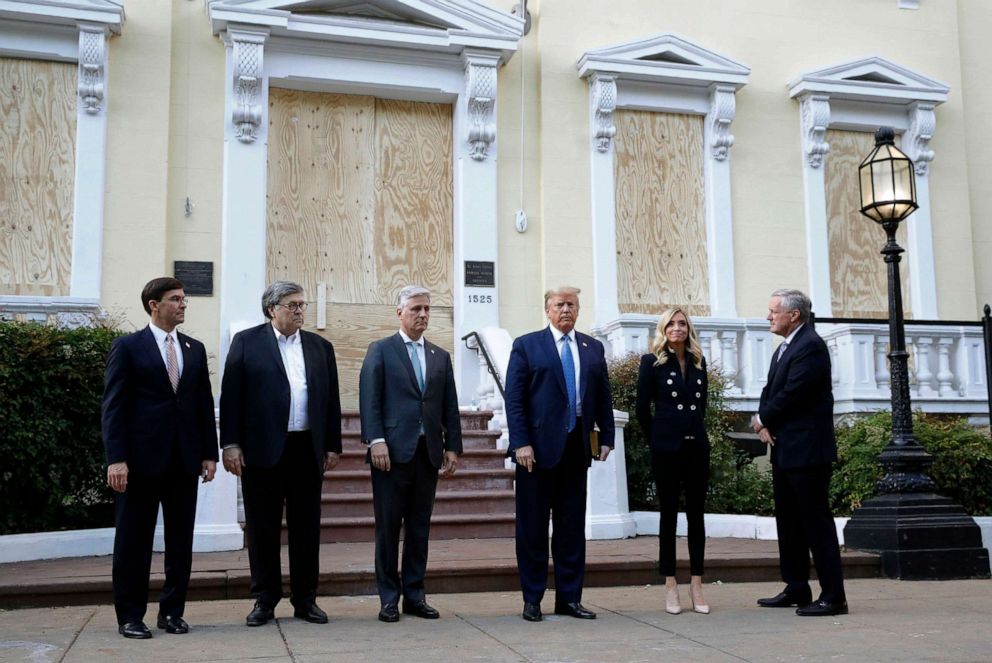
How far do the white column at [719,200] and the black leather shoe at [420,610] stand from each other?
24.1ft

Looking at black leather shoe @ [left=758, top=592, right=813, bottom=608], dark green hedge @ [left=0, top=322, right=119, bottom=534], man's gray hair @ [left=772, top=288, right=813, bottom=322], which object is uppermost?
man's gray hair @ [left=772, top=288, right=813, bottom=322]

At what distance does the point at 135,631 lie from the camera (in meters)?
5.55

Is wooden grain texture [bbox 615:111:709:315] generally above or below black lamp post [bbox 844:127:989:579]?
above

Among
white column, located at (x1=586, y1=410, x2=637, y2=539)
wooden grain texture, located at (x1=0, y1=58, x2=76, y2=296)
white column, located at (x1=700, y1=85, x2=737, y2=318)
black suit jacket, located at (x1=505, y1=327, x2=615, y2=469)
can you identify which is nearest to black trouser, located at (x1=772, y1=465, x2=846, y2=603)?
black suit jacket, located at (x1=505, y1=327, x2=615, y2=469)

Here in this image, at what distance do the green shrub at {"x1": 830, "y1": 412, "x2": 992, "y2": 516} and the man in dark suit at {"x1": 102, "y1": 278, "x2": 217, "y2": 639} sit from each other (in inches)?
232

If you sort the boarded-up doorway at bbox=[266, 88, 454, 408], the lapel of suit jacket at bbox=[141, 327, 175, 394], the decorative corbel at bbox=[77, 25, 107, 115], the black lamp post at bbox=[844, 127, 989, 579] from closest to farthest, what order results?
the lapel of suit jacket at bbox=[141, 327, 175, 394] → the black lamp post at bbox=[844, 127, 989, 579] → the decorative corbel at bbox=[77, 25, 107, 115] → the boarded-up doorway at bbox=[266, 88, 454, 408]

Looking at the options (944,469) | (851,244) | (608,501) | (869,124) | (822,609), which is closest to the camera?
(822,609)

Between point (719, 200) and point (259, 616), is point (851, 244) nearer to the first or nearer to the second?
point (719, 200)

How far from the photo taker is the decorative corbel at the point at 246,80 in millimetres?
11375

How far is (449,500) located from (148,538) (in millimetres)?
3929

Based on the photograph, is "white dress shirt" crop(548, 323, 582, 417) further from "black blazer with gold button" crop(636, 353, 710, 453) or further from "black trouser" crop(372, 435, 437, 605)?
"black trouser" crop(372, 435, 437, 605)

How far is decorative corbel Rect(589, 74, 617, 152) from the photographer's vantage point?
12453 millimetres

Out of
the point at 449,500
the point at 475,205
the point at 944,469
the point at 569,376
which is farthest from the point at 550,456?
the point at 475,205

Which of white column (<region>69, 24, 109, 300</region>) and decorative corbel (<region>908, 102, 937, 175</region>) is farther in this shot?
decorative corbel (<region>908, 102, 937, 175</region>)
